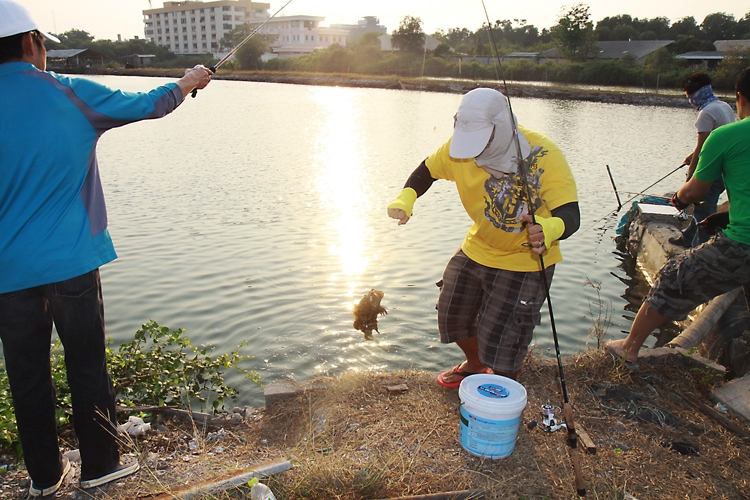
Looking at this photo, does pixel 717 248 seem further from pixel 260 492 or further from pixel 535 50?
pixel 535 50

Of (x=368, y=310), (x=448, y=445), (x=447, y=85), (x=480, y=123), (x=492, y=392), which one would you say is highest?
(x=447, y=85)

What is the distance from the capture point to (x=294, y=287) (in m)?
7.98

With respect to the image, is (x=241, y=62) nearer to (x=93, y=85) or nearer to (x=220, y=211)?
(x=220, y=211)

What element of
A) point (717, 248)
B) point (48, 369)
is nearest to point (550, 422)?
point (717, 248)

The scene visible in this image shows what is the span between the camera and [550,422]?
3.73 m

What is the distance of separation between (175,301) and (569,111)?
31103 mm

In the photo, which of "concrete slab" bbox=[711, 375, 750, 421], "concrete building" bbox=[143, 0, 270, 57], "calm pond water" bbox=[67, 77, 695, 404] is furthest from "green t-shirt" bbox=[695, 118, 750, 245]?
"concrete building" bbox=[143, 0, 270, 57]

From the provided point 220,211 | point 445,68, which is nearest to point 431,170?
point 220,211

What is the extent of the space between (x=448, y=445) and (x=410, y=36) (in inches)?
2911

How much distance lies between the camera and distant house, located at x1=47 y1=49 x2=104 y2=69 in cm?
8199

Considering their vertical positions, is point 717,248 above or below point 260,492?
above

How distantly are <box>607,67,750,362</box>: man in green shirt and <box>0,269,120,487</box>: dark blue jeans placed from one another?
3.76 metres

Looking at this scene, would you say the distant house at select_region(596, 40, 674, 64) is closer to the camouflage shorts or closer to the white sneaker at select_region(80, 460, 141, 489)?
the camouflage shorts

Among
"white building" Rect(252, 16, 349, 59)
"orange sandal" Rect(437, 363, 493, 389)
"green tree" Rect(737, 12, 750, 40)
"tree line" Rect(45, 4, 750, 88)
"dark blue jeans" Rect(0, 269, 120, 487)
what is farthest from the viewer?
"white building" Rect(252, 16, 349, 59)
